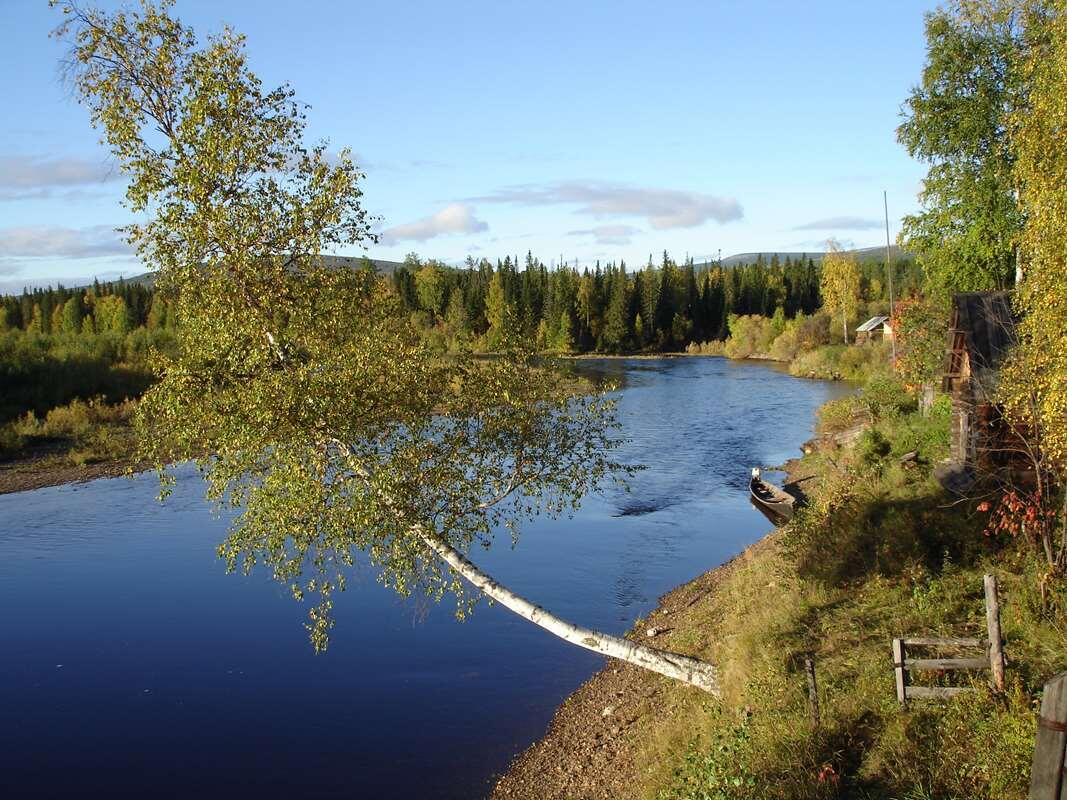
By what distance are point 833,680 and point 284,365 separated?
859 centimetres

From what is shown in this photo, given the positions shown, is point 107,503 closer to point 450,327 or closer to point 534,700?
Result: point 534,700

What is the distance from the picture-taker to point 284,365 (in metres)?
11.7

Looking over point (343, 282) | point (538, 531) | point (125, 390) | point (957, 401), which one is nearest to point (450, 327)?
point (125, 390)

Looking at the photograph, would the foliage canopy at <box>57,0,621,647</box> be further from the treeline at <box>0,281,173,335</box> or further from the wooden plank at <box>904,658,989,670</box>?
the treeline at <box>0,281,173,335</box>

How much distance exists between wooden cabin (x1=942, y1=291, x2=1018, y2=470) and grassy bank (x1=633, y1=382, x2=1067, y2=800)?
4.52ft

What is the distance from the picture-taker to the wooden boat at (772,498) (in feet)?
86.7

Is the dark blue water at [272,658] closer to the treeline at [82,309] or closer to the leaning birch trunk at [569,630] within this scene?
the leaning birch trunk at [569,630]

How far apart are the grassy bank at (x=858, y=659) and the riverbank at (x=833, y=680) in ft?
0.09

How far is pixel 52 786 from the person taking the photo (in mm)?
13938

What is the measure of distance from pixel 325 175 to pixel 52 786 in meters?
10.7

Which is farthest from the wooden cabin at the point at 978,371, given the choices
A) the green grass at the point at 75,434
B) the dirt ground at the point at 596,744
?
the green grass at the point at 75,434

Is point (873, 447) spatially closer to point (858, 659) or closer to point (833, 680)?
point (858, 659)

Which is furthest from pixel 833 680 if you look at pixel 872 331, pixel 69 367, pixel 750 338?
pixel 750 338

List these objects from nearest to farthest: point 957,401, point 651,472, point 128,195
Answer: point 128,195 → point 957,401 → point 651,472
